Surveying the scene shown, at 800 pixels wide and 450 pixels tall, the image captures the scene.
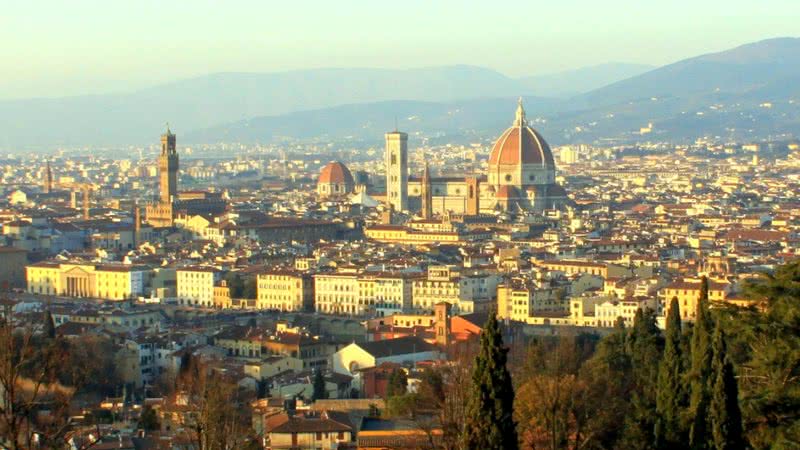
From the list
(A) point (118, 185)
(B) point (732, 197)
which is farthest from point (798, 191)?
(A) point (118, 185)

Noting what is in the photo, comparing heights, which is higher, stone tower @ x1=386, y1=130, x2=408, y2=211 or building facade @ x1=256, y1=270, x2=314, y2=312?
stone tower @ x1=386, y1=130, x2=408, y2=211

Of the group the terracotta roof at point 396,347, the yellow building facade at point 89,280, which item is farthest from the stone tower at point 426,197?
the terracotta roof at point 396,347

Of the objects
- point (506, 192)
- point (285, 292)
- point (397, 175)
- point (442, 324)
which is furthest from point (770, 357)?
point (397, 175)

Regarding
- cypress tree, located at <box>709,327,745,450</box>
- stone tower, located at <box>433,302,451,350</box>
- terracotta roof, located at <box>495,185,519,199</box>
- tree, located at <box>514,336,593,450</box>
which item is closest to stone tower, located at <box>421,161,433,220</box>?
terracotta roof, located at <box>495,185,519,199</box>

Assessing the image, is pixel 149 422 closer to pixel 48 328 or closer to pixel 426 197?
pixel 48 328

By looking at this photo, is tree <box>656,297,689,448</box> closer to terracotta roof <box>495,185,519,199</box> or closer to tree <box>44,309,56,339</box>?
tree <box>44,309,56,339</box>

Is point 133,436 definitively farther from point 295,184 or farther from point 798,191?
point 295,184
